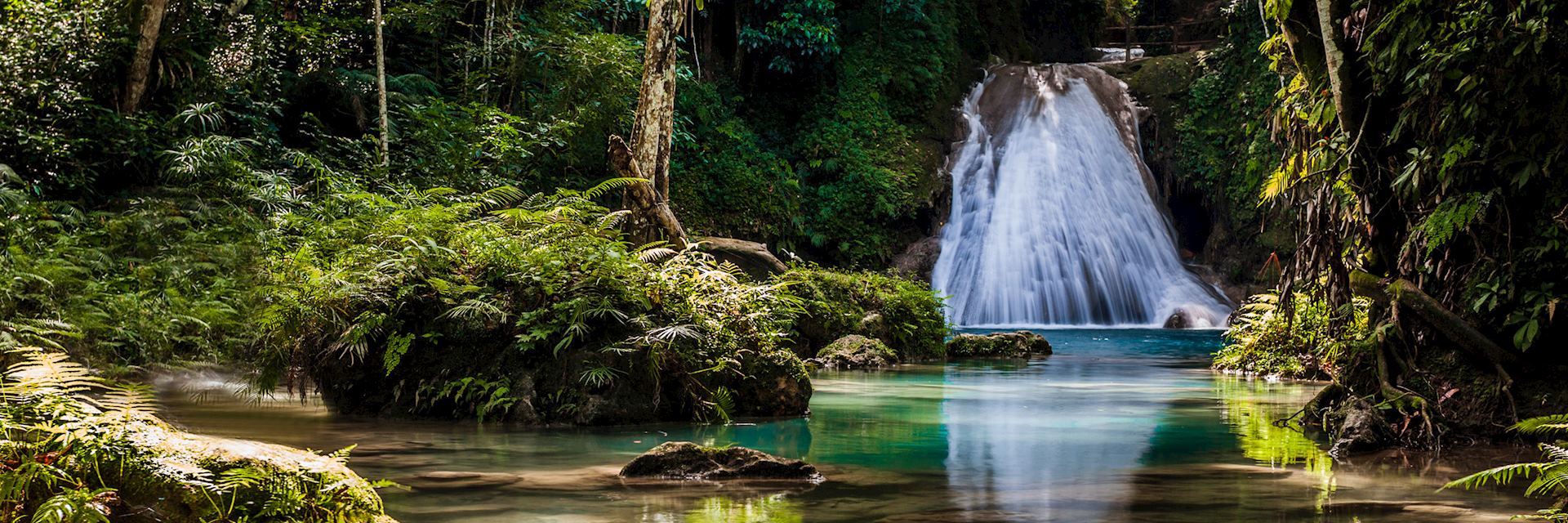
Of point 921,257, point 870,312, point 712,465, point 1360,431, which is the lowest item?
point 712,465

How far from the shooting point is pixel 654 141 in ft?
43.0

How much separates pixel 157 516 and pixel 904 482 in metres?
3.22

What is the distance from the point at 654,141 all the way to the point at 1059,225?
15.4m

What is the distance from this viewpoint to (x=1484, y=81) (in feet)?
21.7

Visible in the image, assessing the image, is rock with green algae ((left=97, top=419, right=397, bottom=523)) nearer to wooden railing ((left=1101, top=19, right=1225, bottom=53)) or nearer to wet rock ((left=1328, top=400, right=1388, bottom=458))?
wet rock ((left=1328, top=400, right=1388, bottom=458))

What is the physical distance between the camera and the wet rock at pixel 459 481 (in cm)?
540

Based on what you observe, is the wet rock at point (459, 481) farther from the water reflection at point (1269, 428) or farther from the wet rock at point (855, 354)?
the wet rock at point (855, 354)

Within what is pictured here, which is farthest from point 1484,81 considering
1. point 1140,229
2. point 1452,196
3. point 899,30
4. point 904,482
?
point 899,30

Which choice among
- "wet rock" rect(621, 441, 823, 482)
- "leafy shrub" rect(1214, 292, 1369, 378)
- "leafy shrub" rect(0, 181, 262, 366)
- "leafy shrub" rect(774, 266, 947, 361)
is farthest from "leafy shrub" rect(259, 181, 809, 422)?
"leafy shrub" rect(774, 266, 947, 361)

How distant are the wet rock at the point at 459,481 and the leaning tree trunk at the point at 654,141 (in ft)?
21.7

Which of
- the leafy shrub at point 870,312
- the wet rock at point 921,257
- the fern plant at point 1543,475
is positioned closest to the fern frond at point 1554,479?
the fern plant at point 1543,475

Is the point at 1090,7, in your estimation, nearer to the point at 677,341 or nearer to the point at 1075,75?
the point at 1075,75

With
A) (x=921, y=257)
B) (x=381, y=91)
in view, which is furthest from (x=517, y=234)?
(x=921, y=257)

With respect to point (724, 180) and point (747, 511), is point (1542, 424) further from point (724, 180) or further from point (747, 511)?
point (724, 180)
